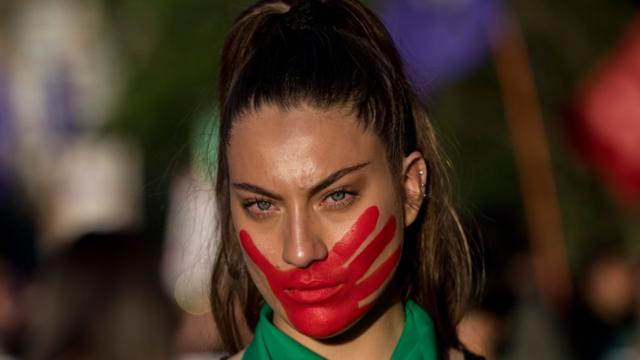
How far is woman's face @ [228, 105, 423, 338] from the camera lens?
327cm

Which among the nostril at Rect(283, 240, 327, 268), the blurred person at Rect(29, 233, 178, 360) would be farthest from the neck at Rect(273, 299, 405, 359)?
the blurred person at Rect(29, 233, 178, 360)

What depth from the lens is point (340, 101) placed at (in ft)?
10.9

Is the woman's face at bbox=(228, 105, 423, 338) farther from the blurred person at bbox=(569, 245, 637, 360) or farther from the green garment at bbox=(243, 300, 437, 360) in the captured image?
the blurred person at bbox=(569, 245, 637, 360)

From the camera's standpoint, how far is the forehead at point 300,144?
3.27 meters

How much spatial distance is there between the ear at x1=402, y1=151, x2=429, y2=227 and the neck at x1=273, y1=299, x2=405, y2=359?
20 centimetres

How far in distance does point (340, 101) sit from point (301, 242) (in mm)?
290

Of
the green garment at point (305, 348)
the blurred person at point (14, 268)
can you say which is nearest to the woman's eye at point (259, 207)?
the green garment at point (305, 348)

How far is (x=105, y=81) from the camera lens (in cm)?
3312

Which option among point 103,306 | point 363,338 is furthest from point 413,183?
point 103,306

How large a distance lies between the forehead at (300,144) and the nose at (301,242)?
0.07m

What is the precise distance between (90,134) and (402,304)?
876 inches

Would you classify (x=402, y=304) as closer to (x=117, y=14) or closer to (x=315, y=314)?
(x=315, y=314)

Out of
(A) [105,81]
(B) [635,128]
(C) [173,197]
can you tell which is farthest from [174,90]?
(A) [105,81]

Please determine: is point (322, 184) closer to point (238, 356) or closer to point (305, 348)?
point (305, 348)
